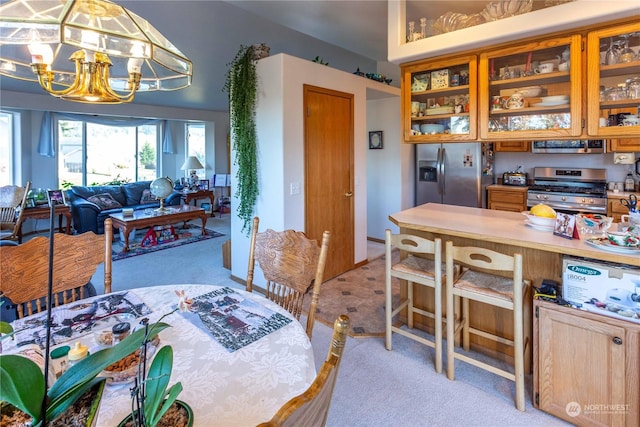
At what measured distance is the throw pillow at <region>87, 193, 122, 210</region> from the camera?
6414 millimetres

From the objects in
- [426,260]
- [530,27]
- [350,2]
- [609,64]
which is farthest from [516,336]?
[350,2]

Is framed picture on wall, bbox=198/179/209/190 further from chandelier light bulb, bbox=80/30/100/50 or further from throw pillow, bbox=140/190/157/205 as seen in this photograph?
chandelier light bulb, bbox=80/30/100/50

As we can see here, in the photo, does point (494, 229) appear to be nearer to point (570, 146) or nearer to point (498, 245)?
point (498, 245)

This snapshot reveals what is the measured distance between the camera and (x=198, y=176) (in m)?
8.99

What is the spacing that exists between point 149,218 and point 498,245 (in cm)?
492

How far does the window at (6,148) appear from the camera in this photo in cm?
621

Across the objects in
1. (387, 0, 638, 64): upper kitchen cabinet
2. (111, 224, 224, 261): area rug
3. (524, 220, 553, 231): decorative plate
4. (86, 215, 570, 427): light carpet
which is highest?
(387, 0, 638, 64): upper kitchen cabinet

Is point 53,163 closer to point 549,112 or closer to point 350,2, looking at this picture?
point 350,2

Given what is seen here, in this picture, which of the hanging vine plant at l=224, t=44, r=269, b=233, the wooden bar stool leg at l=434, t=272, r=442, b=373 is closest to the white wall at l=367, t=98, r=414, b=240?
the hanging vine plant at l=224, t=44, r=269, b=233

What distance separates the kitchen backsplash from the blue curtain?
729cm

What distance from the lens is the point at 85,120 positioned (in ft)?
24.1

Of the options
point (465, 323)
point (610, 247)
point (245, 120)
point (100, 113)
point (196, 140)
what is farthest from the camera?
point (196, 140)

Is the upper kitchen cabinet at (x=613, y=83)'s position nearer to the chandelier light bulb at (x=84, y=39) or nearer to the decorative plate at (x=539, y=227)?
the decorative plate at (x=539, y=227)

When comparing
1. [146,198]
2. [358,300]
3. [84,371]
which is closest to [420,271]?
[358,300]
